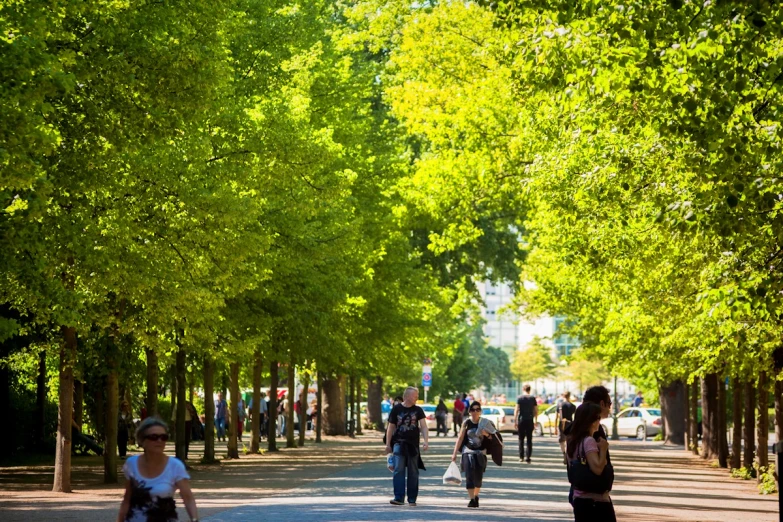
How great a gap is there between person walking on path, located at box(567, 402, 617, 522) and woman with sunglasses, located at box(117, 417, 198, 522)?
332cm

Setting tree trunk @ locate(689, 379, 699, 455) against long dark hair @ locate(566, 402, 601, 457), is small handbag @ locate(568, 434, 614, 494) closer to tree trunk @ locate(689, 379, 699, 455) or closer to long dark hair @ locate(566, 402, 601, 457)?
long dark hair @ locate(566, 402, 601, 457)

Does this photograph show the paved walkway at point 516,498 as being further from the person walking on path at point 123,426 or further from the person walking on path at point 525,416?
the person walking on path at point 123,426

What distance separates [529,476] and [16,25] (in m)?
18.7

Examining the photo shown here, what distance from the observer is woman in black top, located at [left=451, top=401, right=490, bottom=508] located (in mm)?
21297

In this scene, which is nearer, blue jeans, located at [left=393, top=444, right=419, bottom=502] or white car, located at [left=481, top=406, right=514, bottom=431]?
blue jeans, located at [left=393, top=444, right=419, bottom=502]

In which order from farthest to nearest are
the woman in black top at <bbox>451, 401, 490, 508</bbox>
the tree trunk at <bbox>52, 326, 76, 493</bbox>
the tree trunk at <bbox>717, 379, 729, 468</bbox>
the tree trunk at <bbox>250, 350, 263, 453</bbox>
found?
the tree trunk at <bbox>250, 350, 263, 453</bbox> → the tree trunk at <bbox>717, 379, 729, 468</bbox> → the tree trunk at <bbox>52, 326, 76, 493</bbox> → the woman in black top at <bbox>451, 401, 490, 508</bbox>

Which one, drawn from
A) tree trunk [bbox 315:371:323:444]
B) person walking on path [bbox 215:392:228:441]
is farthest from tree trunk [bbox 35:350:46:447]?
person walking on path [bbox 215:392:228:441]

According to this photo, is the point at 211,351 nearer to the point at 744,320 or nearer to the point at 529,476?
the point at 529,476

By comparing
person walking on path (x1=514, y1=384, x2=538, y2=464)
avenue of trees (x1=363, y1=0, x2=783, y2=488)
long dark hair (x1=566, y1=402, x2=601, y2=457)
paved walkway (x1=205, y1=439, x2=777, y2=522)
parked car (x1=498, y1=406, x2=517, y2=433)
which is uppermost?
avenue of trees (x1=363, y1=0, x2=783, y2=488)

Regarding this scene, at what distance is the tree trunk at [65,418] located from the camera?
2364cm

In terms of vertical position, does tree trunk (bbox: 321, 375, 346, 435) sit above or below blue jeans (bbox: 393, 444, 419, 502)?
above

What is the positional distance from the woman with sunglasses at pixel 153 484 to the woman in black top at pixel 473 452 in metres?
12.0

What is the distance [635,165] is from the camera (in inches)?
707

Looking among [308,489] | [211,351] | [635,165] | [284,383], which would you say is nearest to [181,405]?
[211,351]
